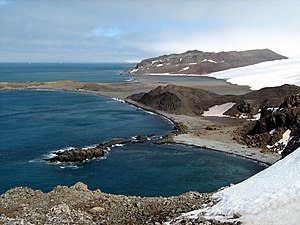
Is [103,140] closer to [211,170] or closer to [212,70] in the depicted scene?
[211,170]

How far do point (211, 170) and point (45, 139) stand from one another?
72.0 ft

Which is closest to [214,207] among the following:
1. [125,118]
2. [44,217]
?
[44,217]

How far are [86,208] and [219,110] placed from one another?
51396 millimetres

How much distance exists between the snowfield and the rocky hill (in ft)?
147

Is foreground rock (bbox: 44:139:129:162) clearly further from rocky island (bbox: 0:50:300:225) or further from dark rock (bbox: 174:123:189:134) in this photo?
dark rock (bbox: 174:123:189:134)

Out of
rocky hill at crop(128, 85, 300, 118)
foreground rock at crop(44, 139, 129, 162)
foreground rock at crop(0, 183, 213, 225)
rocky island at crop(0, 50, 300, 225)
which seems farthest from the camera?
rocky hill at crop(128, 85, 300, 118)

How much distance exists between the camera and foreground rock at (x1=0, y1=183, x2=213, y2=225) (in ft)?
51.4

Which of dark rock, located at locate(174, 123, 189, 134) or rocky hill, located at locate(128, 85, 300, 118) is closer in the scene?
dark rock, located at locate(174, 123, 189, 134)

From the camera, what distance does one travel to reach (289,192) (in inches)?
607

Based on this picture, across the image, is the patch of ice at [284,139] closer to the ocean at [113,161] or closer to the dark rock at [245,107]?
the ocean at [113,161]

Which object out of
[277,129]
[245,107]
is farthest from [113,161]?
[245,107]

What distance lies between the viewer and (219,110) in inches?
2621

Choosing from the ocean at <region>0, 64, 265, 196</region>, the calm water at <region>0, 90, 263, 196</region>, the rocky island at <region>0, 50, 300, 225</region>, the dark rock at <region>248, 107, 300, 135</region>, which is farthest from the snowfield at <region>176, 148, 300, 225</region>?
the dark rock at <region>248, 107, 300, 135</region>

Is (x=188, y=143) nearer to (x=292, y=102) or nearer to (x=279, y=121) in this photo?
(x=279, y=121)
